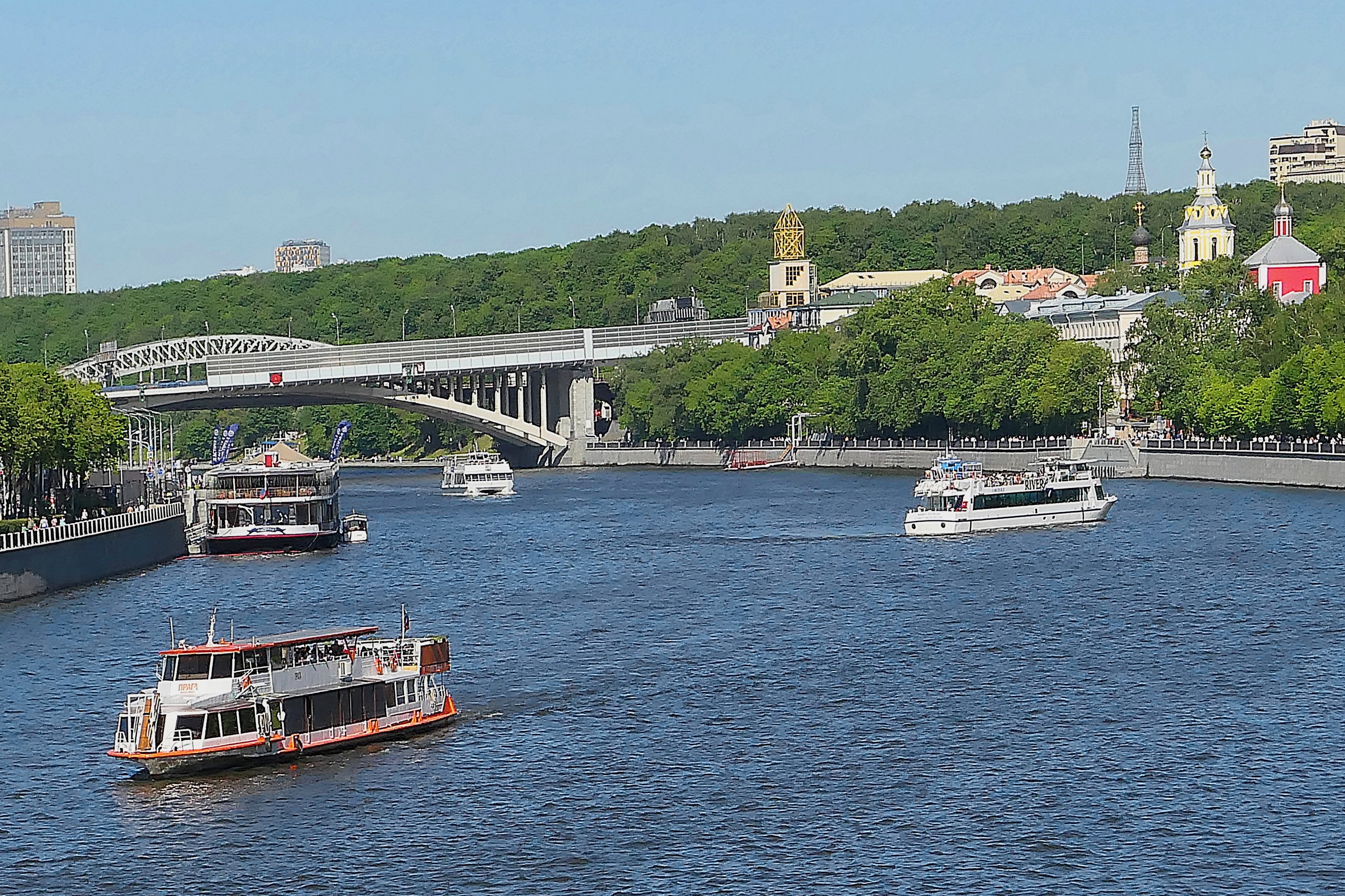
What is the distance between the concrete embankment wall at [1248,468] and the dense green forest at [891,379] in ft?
40.7

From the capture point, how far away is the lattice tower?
195125mm

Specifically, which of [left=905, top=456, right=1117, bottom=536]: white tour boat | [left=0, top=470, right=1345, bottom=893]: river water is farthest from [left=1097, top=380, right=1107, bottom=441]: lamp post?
[left=0, top=470, right=1345, bottom=893]: river water

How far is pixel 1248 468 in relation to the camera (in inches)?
3794

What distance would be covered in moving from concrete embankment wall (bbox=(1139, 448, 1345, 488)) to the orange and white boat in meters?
56.8

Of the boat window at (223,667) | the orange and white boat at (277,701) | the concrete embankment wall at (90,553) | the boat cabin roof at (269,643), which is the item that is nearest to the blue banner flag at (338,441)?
the concrete embankment wall at (90,553)

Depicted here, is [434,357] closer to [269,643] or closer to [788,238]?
[788,238]

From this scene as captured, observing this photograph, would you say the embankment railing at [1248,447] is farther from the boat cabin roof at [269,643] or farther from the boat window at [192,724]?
the boat window at [192,724]

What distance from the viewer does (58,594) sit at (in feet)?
194

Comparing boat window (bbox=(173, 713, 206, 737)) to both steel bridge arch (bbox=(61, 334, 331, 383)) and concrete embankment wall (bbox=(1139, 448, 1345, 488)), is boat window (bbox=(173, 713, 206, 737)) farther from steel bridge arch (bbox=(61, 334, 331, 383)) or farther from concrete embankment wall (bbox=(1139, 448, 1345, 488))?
steel bridge arch (bbox=(61, 334, 331, 383))

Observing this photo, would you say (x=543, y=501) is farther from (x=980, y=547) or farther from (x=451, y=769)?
(x=451, y=769)

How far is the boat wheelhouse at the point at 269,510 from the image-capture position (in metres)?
76.4

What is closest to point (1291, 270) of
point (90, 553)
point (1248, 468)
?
point (1248, 468)

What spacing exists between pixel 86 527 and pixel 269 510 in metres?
13.1

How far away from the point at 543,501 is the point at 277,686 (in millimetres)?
65054
